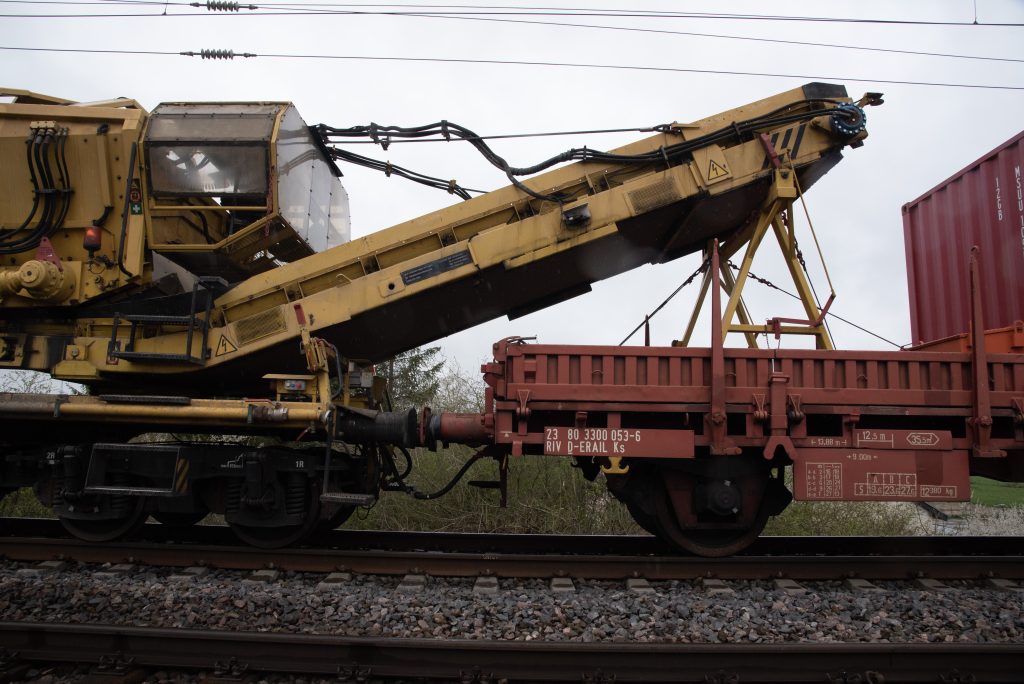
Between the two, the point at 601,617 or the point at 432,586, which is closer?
the point at 601,617

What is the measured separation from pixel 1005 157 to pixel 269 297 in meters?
8.07

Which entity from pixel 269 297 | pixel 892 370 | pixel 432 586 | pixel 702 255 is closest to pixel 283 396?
pixel 269 297

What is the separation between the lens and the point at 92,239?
5.72 meters

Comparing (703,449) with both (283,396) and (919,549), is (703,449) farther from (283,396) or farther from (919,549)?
(283,396)

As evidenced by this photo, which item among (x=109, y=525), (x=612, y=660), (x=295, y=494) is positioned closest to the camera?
(x=612, y=660)

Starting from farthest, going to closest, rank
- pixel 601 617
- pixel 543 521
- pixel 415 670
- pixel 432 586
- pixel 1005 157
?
pixel 543 521, pixel 1005 157, pixel 432 586, pixel 601 617, pixel 415 670

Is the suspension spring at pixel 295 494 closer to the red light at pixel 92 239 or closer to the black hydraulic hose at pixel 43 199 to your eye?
the red light at pixel 92 239

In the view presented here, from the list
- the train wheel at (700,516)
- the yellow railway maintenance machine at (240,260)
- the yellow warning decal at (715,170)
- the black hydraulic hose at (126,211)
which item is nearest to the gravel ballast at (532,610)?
the train wheel at (700,516)

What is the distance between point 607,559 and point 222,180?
5.09 metres

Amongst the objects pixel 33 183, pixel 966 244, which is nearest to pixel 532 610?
pixel 33 183

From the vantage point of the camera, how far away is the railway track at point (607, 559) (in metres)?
5.27

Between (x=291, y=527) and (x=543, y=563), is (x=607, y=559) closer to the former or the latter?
(x=543, y=563)

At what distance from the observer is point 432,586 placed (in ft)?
16.6

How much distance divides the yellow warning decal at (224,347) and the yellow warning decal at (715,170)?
4935 mm
